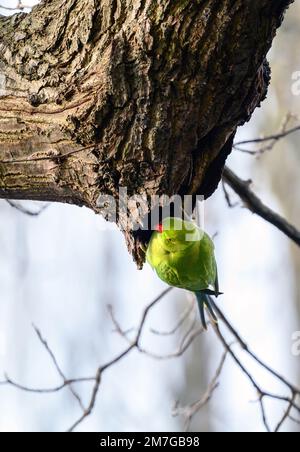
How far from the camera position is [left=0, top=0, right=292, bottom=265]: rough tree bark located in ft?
4.51

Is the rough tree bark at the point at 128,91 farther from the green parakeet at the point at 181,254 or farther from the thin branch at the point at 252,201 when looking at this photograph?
the thin branch at the point at 252,201

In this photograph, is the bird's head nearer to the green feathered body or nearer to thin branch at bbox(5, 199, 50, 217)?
the green feathered body

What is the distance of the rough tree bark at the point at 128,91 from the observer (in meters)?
1.38

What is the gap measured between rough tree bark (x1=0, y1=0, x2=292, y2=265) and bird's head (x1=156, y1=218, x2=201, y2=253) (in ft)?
0.29

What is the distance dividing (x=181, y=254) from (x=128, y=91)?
44 cm

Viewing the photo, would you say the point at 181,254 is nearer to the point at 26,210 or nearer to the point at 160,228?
the point at 160,228

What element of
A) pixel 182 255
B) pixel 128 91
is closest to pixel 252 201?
pixel 182 255

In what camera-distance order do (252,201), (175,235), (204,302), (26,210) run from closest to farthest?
1. (175,235)
2. (204,302)
3. (252,201)
4. (26,210)

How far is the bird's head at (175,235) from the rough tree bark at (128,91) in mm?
88

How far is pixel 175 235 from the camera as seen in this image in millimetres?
1558

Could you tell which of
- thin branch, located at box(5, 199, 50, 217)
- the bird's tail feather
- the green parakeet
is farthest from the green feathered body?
thin branch, located at box(5, 199, 50, 217)

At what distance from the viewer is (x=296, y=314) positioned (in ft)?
19.2
